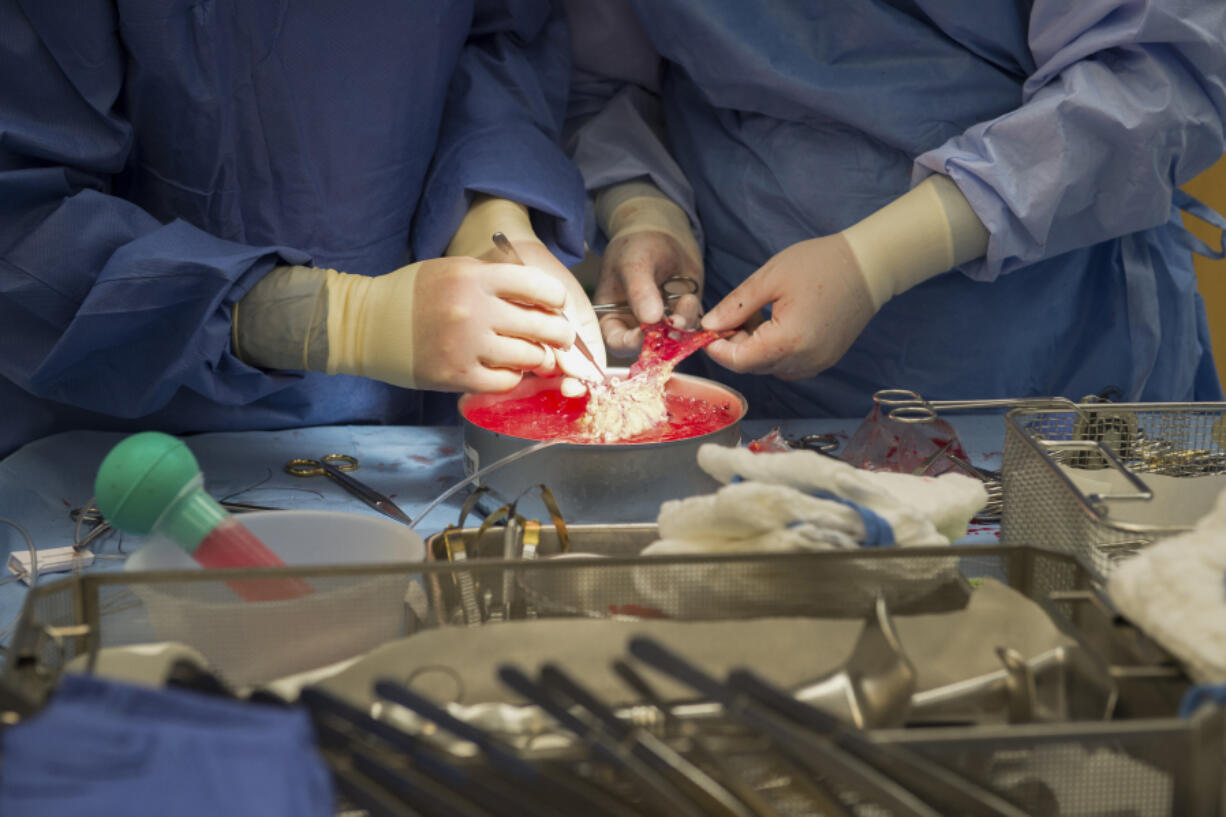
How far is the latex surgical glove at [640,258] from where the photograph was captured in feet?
5.99

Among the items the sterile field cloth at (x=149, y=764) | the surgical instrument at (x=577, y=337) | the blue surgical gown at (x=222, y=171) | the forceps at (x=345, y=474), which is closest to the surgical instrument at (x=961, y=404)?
the surgical instrument at (x=577, y=337)

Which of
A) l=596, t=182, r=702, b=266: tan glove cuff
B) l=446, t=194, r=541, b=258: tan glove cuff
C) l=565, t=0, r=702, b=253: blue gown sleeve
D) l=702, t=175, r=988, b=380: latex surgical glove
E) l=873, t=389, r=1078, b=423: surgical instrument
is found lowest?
l=873, t=389, r=1078, b=423: surgical instrument

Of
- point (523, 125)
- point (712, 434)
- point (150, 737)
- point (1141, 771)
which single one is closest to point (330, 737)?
point (150, 737)

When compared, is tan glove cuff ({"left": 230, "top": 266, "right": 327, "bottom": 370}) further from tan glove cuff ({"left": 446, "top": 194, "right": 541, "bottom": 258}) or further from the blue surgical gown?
tan glove cuff ({"left": 446, "top": 194, "right": 541, "bottom": 258})

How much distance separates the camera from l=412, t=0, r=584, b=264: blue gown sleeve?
184 centimetres

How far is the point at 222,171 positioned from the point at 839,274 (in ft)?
3.50

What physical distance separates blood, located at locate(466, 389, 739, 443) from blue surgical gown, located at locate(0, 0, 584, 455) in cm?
38

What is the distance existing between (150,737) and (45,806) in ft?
0.17

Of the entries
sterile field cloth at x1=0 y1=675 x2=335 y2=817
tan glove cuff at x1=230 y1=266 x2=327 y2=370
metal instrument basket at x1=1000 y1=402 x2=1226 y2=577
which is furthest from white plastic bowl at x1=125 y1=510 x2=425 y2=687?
tan glove cuff at x1=230 y1=266 x2=327 y2=370

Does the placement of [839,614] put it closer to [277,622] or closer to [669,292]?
[277,622]

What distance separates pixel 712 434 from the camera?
137 cm

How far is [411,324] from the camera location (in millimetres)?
1567

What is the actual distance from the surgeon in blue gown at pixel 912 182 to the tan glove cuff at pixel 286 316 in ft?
1.87

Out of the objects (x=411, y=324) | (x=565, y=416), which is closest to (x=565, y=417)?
(x=565, y=416)
